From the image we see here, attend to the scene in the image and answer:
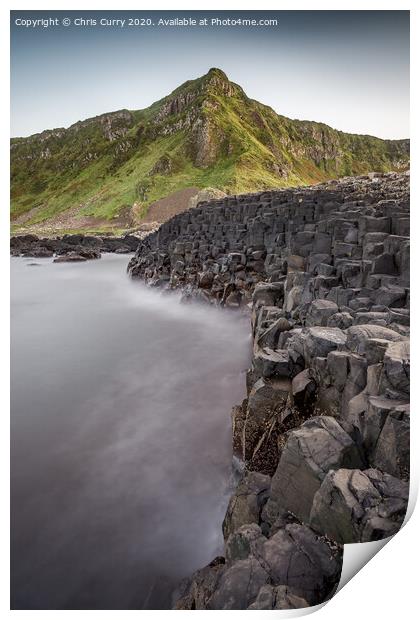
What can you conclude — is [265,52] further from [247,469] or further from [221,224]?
[221,224]

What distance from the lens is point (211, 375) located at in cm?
549

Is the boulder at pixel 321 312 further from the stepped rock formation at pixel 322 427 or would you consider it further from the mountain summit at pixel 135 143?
the mountain summit at pixel 135 143

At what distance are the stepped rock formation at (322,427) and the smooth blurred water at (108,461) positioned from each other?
1.29 feet

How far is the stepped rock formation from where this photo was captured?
2.13 metres

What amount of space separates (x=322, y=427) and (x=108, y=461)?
2124 millimetres

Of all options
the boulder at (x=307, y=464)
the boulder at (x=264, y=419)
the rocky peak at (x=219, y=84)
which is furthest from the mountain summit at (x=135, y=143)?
the boulder at (x=307, y=464)

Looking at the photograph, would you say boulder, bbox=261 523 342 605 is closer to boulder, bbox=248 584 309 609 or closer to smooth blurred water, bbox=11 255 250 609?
boulder, bbox=248 584 309 609

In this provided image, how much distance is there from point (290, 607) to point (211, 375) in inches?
139

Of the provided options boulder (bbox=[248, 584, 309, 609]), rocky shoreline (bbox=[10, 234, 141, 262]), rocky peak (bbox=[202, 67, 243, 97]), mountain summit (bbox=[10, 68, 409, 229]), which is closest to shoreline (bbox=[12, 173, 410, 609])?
boulder (bbox=[248, 584, 309, 609])

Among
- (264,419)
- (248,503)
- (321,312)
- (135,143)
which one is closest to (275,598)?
(248,503)

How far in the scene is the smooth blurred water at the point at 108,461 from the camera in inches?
105

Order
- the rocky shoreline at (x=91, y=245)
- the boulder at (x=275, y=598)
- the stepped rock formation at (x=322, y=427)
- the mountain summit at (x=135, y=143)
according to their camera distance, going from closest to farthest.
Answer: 1. the boulder at (x=275, y=598)
2. the stepped rock formation at (x=322, y=427)
3. the mountain summit at (x=135, y=143)
4. the rocky shoreline at (x=91, y=245)

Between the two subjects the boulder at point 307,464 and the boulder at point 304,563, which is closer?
the boulder at point 304,563

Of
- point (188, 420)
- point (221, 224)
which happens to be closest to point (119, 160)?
point (221, 224)
